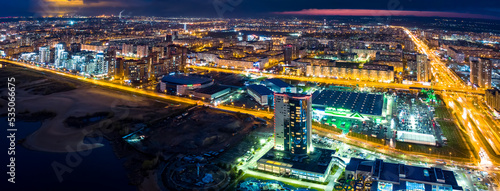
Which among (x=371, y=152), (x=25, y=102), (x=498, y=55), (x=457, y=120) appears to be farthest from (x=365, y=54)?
(x=25, y=102)

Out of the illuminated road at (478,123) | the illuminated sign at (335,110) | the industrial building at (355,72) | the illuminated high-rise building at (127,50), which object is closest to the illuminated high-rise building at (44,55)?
the illuminated high-rise building at (127,50)

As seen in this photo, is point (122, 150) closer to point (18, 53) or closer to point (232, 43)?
point (18, 53)

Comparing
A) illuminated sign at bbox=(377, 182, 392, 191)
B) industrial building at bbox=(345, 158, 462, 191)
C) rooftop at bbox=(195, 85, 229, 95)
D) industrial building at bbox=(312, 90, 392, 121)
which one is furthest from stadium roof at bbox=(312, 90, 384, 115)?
illuminated sign at bbox=(377, 182, 392, 191)

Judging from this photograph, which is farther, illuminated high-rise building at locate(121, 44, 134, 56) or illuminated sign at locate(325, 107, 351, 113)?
illuminated high-rise building at locate(121, 44, 134, 56)

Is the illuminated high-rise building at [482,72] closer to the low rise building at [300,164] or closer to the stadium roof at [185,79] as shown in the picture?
the low rise building at [300,164]

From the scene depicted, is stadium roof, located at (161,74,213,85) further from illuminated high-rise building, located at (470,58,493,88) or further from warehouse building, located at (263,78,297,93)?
illuminated high-rise building, located at (470,58,493,88)

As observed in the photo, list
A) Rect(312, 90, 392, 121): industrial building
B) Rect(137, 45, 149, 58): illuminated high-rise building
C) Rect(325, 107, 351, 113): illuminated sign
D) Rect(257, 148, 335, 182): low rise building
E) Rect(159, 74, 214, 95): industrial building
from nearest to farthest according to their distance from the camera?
Rect(257, 148, 335, 182): low rise building < Rect(312, 90, 392, 121): industrial building < Rect(325, 107, 351, 113): illuminated sign < Rect(159, 74, 214, 95): industrial building < Rect(137, 45, 149, 58): illuminated high-rise building

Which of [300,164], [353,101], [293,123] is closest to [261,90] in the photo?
[353,101]
